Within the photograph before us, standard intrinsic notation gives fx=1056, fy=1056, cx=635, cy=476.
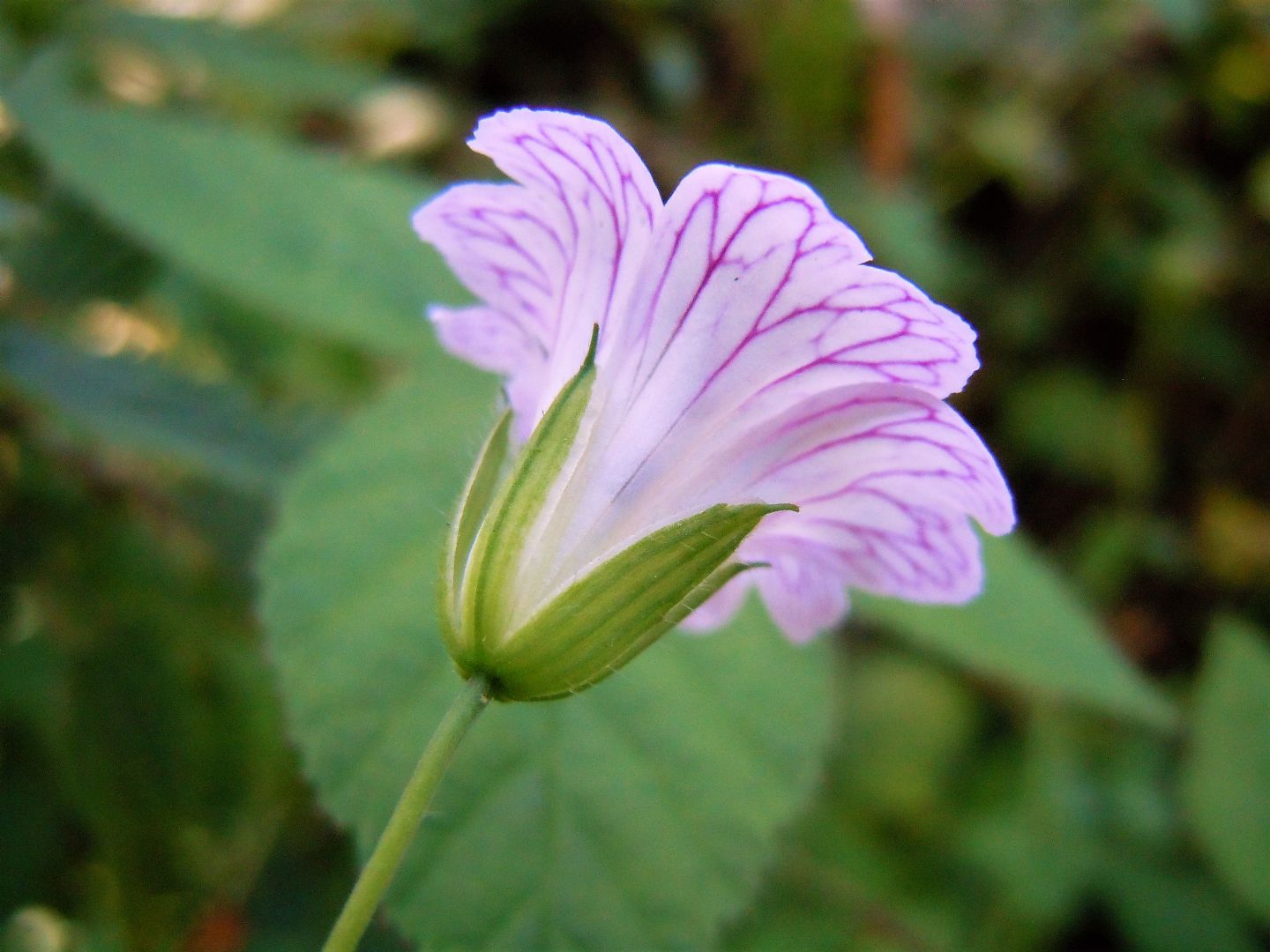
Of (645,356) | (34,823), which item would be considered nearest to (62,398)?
(34,823)

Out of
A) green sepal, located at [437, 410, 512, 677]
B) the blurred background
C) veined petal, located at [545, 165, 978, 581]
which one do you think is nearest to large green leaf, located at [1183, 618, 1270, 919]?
the blurred background

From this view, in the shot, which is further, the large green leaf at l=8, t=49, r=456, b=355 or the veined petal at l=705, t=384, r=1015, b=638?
the large green leaf at l=8, t=49, r=456, b=355

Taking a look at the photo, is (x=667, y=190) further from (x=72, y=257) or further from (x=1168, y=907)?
(x=1168, y=907)

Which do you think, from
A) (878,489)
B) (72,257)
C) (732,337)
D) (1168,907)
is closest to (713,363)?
(732,337)

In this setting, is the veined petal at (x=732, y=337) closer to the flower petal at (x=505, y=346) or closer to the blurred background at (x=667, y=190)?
the flower petal at (x=505, y=346)

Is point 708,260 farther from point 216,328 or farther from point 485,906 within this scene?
point 216,328

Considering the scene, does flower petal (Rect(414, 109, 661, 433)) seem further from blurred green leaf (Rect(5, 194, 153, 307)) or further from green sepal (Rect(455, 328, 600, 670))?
blurred green leaf (Rect(5, 194, 153, 307))
